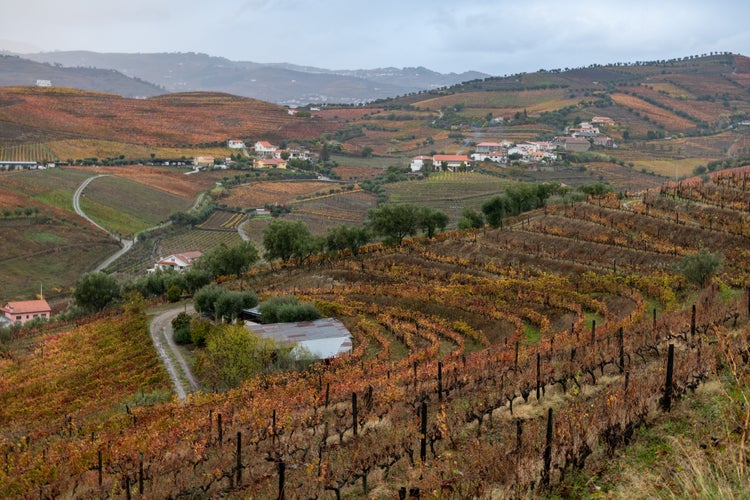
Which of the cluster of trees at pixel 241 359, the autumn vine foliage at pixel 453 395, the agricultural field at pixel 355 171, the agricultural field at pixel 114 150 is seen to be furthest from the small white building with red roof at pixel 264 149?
the cluster of trees at pixel 241 359

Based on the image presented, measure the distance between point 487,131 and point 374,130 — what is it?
1317 inches

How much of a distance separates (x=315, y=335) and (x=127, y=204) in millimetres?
80621

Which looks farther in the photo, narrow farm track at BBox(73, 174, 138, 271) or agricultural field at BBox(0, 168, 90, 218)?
agricultural field at BBox(0, 168, 90, 218)

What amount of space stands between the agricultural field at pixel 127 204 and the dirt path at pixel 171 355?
56294 millimetres

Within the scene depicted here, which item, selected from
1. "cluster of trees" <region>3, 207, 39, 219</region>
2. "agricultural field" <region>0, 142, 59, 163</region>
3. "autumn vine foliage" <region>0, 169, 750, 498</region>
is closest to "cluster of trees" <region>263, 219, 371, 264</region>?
"autumn vine foliage" <region>0, 169, 750, 498</region>

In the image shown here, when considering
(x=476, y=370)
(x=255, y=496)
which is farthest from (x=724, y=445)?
(x=476, y=370)

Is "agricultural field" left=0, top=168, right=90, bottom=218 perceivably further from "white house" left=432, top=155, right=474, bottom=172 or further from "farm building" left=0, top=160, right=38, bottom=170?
"white house" left=432, top=155, right=474, bottom=172

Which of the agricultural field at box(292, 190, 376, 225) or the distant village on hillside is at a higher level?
the distant village on hillside

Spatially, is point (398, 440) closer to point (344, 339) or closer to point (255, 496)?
point (255, 496)

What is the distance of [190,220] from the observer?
316 feet

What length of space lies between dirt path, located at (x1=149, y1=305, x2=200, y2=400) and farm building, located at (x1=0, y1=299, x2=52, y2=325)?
911 inches

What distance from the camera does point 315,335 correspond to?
3108 centimetres

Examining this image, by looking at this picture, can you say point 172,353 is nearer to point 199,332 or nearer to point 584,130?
point 199,332

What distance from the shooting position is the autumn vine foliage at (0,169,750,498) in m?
9.98
